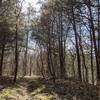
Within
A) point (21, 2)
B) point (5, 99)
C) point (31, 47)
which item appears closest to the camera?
point (5, 99)

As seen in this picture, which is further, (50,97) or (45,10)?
(45,10)

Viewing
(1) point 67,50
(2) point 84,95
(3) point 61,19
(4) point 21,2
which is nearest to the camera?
(2) point 84,95

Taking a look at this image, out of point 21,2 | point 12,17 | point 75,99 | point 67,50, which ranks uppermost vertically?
point 21,2

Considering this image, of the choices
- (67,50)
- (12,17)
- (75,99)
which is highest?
(12,17)

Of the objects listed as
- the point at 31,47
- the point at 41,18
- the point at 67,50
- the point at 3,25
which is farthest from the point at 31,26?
the point at 3,25

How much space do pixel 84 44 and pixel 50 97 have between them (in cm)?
1884

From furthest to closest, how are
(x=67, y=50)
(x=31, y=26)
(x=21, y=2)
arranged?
(x=67, y=50)
(x=31, y=26)
(x=21, y=2)

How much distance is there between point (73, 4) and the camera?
50.7ft

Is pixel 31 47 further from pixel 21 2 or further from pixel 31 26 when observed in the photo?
pixel 21 2

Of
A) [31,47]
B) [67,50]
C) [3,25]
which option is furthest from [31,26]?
[3,25]

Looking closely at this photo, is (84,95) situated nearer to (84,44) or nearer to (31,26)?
(84,44)

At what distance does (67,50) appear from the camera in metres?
38.4

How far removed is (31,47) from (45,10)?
17417mm

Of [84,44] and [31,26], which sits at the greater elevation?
[31,26]
